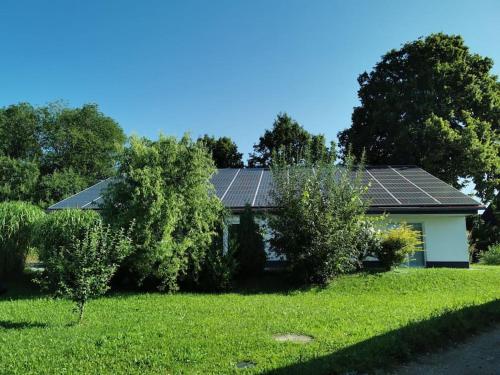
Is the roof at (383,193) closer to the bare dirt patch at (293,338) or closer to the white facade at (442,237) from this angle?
the white facade at (442,237)

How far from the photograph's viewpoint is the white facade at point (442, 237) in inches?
629

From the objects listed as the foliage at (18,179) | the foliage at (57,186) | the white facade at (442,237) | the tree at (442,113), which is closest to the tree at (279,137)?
the tree at (442,113)

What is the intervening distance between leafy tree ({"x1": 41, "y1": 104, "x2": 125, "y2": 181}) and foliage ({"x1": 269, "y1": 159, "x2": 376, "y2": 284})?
103 feet

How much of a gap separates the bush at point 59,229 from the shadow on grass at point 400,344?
816 centimetres

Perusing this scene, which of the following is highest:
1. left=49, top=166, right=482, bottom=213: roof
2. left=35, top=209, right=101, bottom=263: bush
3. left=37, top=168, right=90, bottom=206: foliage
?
left=37, top=168, right=90, bottom=206: foliage

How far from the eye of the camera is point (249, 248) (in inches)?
513

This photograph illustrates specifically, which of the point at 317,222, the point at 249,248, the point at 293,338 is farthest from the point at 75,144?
the point at 293,338

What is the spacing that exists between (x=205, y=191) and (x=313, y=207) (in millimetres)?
3364

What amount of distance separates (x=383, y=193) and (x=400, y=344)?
12043mm

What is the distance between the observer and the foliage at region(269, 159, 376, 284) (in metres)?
12.1

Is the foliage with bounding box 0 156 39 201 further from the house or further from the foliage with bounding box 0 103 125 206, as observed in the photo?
the house

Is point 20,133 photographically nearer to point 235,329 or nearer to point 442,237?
point 442,237

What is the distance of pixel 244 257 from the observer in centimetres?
1296

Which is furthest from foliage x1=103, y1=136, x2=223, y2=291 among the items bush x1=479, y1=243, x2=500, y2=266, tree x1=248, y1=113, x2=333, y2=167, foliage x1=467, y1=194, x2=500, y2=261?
tree x1=248, y1=113, x2=333, y2=167
